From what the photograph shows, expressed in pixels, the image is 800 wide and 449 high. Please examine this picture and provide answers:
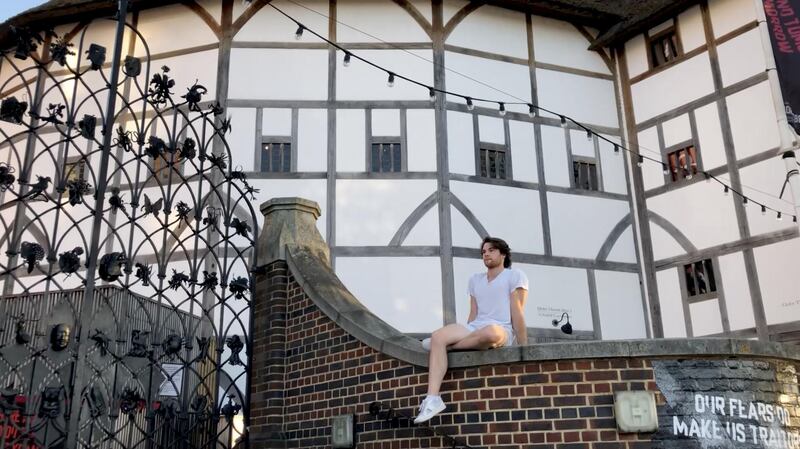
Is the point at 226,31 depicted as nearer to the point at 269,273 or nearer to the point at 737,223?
the point at 269,273

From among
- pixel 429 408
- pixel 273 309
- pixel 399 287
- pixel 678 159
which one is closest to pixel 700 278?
pixel 678 159

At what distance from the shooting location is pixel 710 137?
13086 millimetres

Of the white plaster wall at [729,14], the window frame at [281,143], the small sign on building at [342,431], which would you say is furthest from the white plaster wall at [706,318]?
the small sign on building at [342,431]

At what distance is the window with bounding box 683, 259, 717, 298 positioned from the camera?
41.2ft

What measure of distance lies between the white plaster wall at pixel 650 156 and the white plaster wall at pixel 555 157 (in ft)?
4.86

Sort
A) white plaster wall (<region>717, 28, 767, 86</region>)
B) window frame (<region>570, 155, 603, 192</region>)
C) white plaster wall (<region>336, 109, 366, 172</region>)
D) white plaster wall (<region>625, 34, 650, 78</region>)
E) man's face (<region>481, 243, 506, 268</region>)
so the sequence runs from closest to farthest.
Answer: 1. man's face (<region>481, 243, 506, 268</region>)
2. white plaster wall (<region>336, 109, 366, 172</region>)
3. white plaster wall (<region>717, 28, 767, 86</region>)
4. window frame (<region>570, 155, 603, 192</region>)
5. white plaster wall (<region>625, 34, 650, 78</region>)

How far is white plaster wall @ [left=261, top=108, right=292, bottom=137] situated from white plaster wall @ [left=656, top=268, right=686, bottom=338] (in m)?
6.99

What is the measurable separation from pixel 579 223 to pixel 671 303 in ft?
6.90

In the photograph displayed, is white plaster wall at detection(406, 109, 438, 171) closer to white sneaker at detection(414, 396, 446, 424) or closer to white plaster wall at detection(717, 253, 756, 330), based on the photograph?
white plaster wall at detection(717, 253, 756, 330)

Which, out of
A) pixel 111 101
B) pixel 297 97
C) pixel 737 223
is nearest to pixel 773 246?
pixel 737 223

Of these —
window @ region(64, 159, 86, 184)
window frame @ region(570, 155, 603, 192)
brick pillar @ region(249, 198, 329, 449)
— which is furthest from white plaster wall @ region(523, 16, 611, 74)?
brick pillar @ region(249, 198, 329, 449)

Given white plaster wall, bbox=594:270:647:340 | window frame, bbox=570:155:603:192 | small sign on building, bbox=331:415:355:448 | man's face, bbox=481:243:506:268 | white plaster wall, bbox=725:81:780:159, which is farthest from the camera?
window frame, bbox=570:155:603:192

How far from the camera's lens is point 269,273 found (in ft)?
19.1

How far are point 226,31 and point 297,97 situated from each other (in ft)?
5.83
